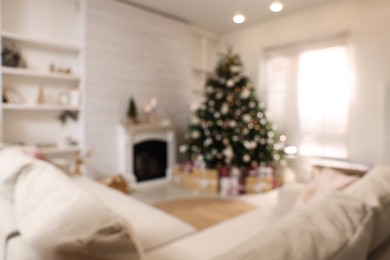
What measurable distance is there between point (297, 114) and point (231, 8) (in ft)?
6.28

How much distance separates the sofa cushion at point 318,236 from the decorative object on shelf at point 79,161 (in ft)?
9.97

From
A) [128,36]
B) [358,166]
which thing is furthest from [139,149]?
[358,166]

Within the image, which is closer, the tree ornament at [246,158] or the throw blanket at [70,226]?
the throw blanket at [70,226]

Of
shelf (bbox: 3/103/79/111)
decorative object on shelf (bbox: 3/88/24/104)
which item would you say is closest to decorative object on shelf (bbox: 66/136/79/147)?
shelf (bbox: 3/103/79/111)

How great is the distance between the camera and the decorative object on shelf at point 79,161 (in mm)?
3420

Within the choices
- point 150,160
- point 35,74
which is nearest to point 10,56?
point 35,74

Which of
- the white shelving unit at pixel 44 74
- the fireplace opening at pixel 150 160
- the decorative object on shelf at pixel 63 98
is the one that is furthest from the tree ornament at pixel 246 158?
the decorative object on shelf at pixel 63 98

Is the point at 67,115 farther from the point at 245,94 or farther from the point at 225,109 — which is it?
the point at 245,94

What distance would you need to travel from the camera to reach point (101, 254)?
2.85ft

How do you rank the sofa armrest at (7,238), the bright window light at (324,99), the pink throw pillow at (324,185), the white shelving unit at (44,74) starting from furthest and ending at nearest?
the bright window light at (324,99) < the white shelving unit at (44,74) < the pink throw pillow at (324,185) < the sofa armrest at (7,238)

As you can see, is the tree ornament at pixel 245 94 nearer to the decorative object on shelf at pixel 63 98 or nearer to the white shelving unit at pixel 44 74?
the white shelving unit at pixel 44 74

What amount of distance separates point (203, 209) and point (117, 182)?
4.08 feet

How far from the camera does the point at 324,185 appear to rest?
76.2 inches

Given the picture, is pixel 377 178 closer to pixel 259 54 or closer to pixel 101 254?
pixel 101 254
